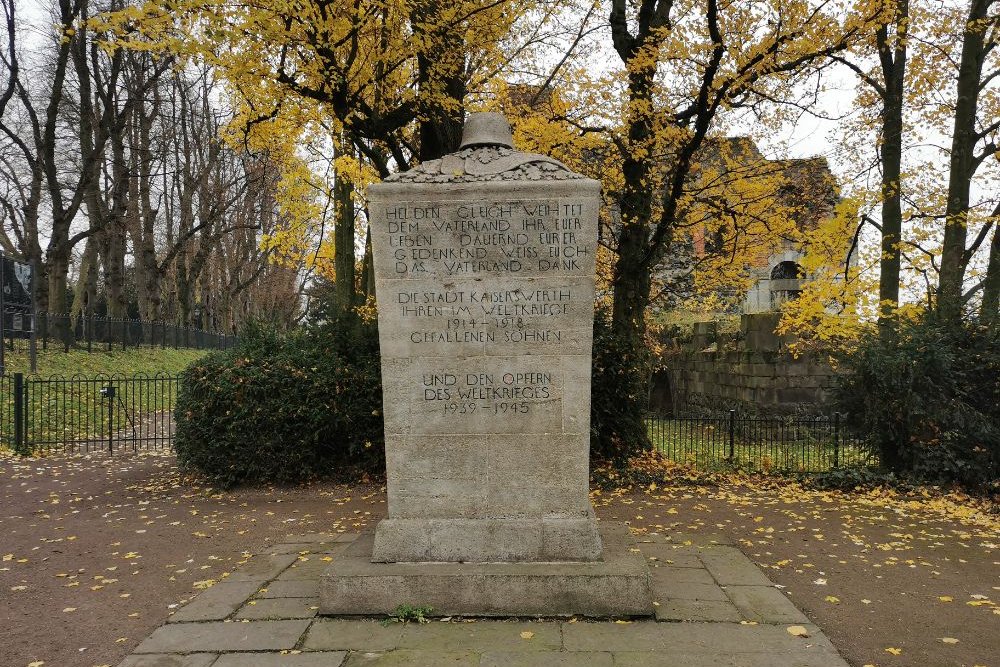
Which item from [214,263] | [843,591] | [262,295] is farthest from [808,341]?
[262,295]

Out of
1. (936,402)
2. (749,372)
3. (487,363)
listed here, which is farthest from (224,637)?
(749,372)

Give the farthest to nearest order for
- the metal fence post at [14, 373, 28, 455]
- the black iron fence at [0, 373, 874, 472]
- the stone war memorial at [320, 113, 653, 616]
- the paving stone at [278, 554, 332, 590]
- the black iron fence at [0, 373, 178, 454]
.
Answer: the black iron fence at [0, 373, 178, 454]
the metal fence post at [14, 373, 28, 455]
the black iron fence at [0, 373, 874, 472]
the paving stone at [278, 554, 332, 590]
the stone war memorial at [320, 113, 653, 616]

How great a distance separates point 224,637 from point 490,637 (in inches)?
60.8

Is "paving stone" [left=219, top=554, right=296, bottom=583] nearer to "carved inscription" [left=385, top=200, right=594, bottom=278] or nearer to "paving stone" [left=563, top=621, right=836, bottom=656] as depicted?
"paving stone" [left=563, top=621, right=836, bottom=656]

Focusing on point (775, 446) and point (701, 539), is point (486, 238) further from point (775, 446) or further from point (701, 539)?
point (775, 446)

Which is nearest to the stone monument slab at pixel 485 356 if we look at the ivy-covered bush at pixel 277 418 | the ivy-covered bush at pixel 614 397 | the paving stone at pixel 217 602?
the paving stone at pixel 217 602

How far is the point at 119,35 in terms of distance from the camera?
318 inches

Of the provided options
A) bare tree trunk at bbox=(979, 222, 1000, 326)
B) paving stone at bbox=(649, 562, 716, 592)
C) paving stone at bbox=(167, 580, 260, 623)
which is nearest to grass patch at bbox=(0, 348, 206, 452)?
paving stone at bbox=(167, 580, 260, 623)

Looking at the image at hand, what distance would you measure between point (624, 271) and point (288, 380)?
206 inches

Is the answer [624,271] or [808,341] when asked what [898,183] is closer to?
[808,341]

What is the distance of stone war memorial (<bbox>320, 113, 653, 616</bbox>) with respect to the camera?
4414 mm

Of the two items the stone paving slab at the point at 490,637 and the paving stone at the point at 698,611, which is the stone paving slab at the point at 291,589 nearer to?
the stone paving slab at the point at 490,637

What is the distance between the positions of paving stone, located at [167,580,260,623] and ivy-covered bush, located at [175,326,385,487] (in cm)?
389

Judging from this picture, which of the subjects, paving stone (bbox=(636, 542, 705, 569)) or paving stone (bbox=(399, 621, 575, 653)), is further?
paving stone (bbox=(636, 542, 705, 569))
